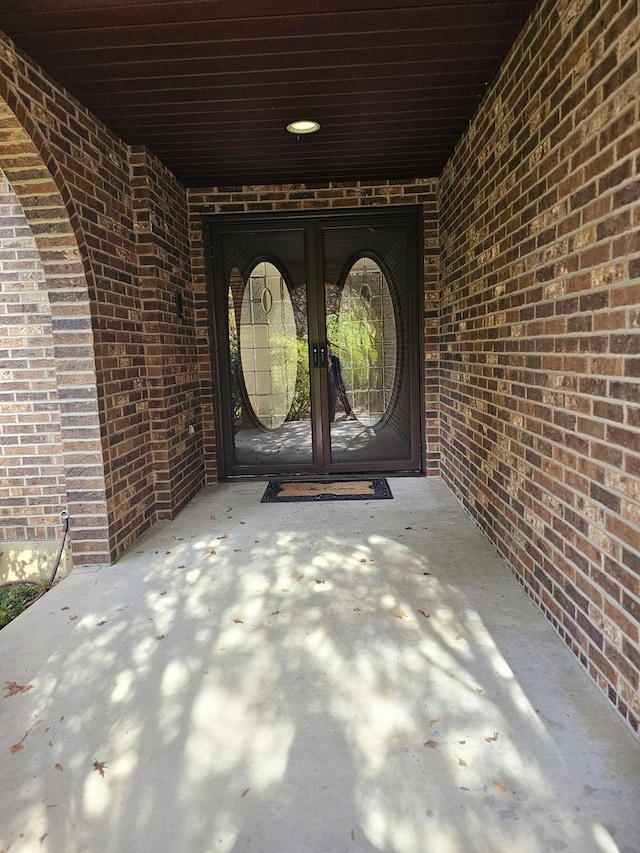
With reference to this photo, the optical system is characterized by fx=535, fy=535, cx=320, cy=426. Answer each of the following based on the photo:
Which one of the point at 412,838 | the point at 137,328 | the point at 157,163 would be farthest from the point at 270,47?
the point at 412,838

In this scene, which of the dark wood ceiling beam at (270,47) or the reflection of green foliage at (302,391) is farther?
the reflection of green foliage at (302,391)

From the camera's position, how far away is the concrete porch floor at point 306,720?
137 cm

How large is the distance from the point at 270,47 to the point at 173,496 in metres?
2.84

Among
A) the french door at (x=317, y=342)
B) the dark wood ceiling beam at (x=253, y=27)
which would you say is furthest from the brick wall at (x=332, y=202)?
the dark wood ceiling beam at (x=253, y=27)

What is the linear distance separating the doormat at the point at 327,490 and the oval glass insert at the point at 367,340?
645 millimetres

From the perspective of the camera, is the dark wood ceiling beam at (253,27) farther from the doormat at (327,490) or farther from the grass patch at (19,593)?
the grass patch at (19,593)

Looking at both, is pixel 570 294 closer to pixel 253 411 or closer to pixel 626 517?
pixel 626 517

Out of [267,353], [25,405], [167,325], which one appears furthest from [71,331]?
[267,353]

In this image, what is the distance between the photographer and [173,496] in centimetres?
396

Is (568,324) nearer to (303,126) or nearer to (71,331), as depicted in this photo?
(303,126)

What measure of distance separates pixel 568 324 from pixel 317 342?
9.80ft

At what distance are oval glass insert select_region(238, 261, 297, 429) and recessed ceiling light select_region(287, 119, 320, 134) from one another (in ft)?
4.76

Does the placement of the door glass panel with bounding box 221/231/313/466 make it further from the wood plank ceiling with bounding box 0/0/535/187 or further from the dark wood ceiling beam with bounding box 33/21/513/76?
the dark wood ceiling beam with bounding box 33/21/513/76

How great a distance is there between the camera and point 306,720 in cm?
176
